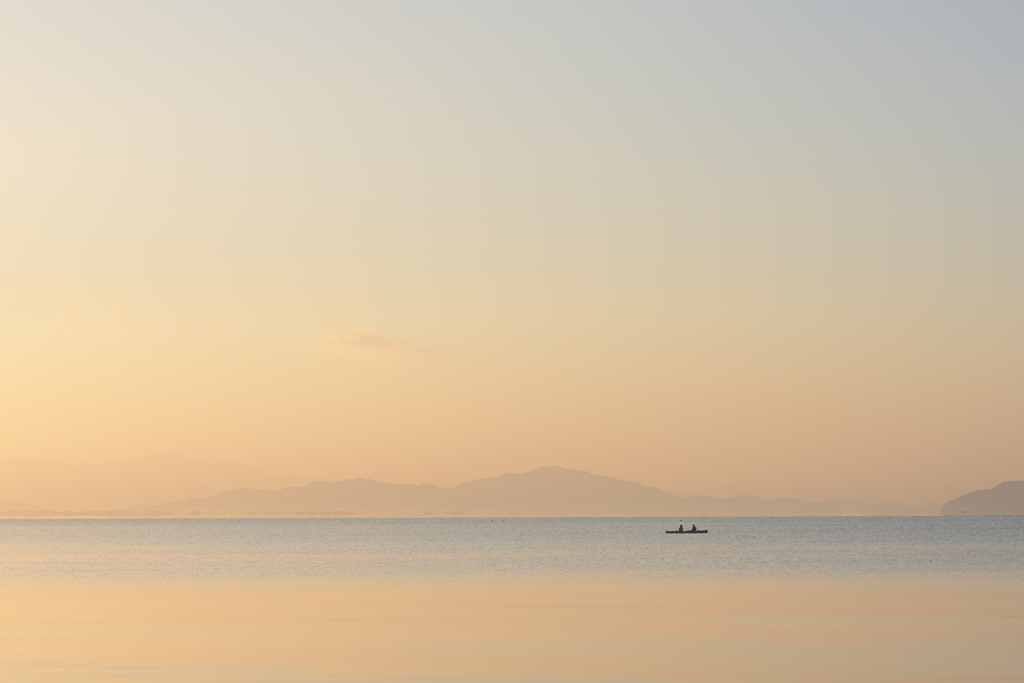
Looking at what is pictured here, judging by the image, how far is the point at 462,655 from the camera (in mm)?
31734

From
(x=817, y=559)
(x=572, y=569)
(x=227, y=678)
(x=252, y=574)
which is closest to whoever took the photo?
(x=227, y=678)

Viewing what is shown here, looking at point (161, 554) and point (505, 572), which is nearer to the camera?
point (505, 572)

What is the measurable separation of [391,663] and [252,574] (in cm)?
4771

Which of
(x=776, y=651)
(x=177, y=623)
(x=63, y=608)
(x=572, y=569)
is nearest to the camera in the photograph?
(x=776, y=651)

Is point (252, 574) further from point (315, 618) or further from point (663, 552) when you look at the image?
point (663, 552)

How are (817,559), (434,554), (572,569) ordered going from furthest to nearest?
(434,554) → (817,559) → (572,569)

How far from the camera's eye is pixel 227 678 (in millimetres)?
28109

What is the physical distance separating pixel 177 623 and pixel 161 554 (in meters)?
75.7

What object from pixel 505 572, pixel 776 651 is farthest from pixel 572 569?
pixel 776 651

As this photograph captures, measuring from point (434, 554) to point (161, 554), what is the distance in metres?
27.1

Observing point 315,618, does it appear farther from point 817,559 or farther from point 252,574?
point 817,559

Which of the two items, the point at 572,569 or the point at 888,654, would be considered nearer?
the point at 888,654

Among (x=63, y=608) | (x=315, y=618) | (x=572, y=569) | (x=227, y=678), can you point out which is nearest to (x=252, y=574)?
(x=572, y=569)

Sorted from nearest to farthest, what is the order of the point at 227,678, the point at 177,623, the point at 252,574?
the point at 227,678 → the point at 177,623 → the point at 252,574
